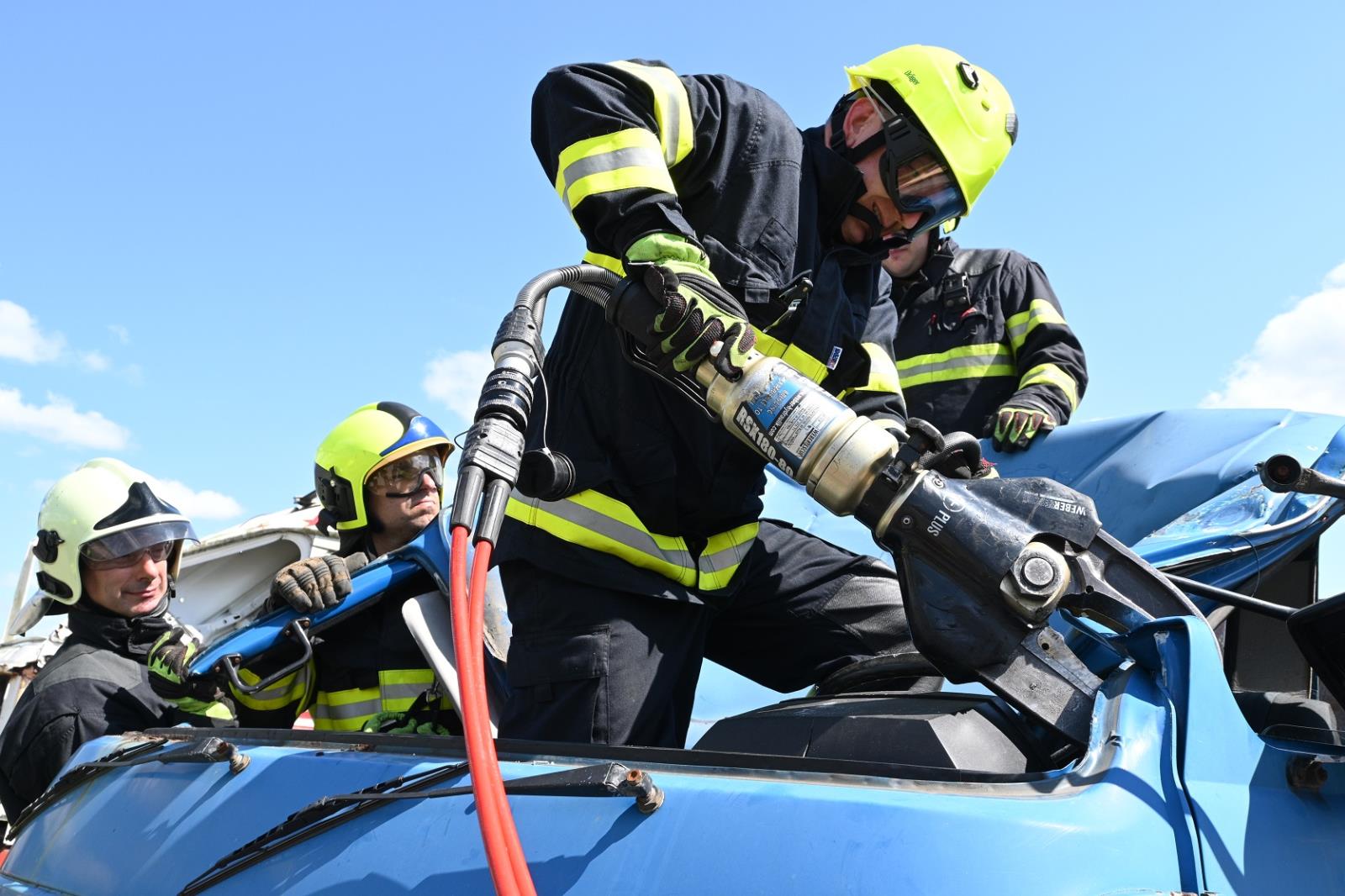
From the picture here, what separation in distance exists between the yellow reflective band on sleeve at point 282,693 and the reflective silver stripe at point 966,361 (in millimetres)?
2284

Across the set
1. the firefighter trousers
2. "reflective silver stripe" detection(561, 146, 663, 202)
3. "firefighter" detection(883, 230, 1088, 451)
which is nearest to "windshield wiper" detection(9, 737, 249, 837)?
the firefighter trousers

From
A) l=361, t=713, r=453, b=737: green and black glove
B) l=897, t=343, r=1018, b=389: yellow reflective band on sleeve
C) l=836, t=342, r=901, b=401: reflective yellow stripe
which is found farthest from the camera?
l=897, t=343, r=1018, b=389: yellow reflective band on sleeve

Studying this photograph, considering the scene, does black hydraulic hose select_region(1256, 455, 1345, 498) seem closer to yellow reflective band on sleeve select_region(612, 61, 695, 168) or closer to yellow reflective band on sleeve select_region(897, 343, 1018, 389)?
yellow reflective band on sleeve select_region(612, 61, 695, 168)

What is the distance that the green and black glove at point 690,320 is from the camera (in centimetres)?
163

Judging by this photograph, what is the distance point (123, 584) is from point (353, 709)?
105 centimetres

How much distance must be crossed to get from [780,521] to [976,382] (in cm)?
190

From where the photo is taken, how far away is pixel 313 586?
3264 millimetres

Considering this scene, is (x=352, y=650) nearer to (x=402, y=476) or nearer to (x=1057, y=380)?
(x=402, y=476)

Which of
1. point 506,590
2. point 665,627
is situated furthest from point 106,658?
point 665,627

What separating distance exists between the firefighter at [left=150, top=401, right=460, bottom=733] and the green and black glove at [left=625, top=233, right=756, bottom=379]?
182cm

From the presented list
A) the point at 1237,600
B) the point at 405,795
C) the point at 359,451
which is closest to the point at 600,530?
the point at 405,795

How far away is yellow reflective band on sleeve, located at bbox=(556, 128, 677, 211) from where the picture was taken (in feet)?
5.92

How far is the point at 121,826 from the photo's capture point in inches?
80.8

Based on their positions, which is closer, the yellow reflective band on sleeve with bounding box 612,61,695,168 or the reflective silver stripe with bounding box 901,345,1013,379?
the yellow reflective band on sleeve with bounding box 612,61,695,168
